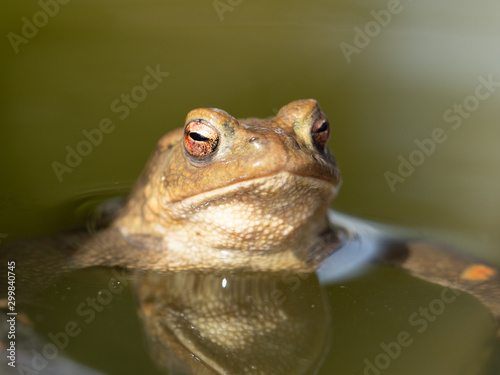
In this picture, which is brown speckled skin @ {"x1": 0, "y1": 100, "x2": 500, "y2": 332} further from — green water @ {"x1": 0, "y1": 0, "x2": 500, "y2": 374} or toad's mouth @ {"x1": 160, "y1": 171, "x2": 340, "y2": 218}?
green water @ {"x1": 0, "y1": 0, "x2": 500, "y2": 374}

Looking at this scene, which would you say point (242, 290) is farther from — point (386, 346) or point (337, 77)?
point (337, 77)

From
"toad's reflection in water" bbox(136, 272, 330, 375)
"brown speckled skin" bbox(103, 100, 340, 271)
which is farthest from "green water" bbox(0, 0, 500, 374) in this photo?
"brown speckled skin" bbox(103, 100, 340, 271)

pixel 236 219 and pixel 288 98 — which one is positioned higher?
pixel 288 98

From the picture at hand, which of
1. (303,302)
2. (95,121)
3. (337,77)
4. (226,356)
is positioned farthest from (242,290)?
(337,77)

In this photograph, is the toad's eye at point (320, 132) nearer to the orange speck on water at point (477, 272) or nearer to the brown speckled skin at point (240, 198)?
the brown speckled skin at point (240, 198)

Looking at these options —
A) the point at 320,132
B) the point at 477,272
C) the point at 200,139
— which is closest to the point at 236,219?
the point at 200,139

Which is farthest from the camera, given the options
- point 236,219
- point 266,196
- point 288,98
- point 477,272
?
point 288,98

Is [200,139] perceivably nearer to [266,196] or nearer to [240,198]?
[240,198]

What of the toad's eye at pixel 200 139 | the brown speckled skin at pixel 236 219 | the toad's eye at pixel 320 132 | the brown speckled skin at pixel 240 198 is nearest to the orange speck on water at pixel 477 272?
the brown speckled skin at pixel 236 219
